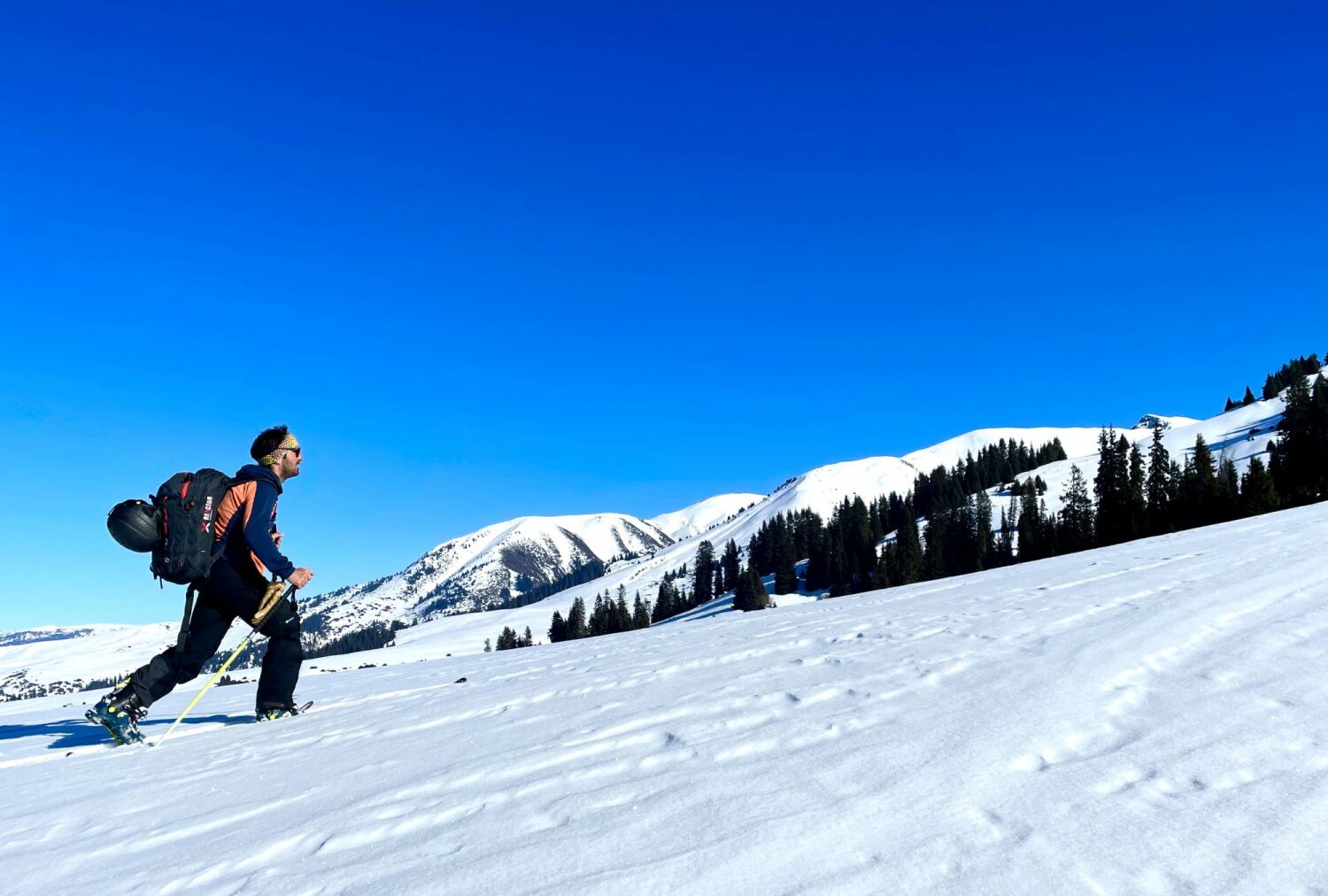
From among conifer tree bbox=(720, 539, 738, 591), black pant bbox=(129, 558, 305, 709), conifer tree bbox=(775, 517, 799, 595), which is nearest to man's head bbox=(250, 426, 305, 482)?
black pant bbox=(129, 558, 305, 709)

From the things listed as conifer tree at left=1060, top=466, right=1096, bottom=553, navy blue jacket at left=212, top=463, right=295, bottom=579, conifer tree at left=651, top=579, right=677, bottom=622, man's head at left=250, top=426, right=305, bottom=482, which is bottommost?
conifer tree at left=651, top=579, right=677, bottom=622

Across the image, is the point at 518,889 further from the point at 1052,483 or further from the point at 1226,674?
the point at 1052,483

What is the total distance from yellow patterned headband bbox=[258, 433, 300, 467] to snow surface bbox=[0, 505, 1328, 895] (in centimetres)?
254

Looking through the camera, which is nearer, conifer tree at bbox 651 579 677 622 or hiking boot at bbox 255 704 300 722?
hiking boot at bbox 255 704 300 722

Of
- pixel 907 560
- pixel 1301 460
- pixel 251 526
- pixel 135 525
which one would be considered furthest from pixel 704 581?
pixel 135 525

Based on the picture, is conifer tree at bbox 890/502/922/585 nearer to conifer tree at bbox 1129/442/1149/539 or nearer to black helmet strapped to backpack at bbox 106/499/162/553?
conifer tree at bbox 1129/442/1149/539

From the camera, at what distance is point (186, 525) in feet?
20.9

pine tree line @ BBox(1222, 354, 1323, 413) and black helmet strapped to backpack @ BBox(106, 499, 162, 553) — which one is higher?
pine tree line @ BBox(1222, 354, 1323, 413)

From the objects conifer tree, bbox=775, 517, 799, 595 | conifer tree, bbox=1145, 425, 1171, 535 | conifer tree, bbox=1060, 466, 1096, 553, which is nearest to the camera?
conifer tree, bbox=1145, 425, 1171, 535

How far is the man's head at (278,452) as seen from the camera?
7129mm

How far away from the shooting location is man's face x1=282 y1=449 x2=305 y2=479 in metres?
7.23

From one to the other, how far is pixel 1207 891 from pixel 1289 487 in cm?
7918

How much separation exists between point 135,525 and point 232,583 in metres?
0.99

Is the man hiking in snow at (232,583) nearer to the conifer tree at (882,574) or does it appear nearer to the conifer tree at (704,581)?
the conifer tree at (882,574)
